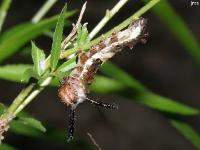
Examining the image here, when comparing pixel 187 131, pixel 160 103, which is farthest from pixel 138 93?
pixel 187 131

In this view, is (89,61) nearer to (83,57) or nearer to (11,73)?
(83,57)

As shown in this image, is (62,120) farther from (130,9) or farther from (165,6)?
(165,6)

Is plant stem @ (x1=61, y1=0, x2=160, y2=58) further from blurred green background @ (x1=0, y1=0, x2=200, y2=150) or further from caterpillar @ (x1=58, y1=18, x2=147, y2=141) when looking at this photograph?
blurred green background @ (x1=0, y1=0, x2=200, y2=150)

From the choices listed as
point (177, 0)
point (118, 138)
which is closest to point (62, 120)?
point (118, 138)

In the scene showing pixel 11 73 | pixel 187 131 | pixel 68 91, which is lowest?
pixel 187 131

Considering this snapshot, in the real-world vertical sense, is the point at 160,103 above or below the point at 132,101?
below

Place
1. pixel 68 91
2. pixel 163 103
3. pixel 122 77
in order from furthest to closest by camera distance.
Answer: pixel 122 77 < pixel 163 103 < pixel 68 91

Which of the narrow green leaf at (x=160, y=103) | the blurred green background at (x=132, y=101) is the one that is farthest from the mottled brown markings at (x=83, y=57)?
the blurred green background at (x=132, y=101)

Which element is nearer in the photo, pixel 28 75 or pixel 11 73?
pixel 28 75
